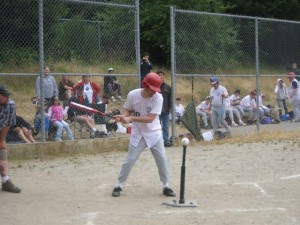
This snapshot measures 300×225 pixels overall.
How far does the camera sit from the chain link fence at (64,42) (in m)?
12.2

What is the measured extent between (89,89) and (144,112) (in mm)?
5765

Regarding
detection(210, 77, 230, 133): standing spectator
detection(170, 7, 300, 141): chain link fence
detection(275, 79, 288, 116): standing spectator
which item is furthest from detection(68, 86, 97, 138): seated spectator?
detection(275, 79, 288, 116): standing spectator

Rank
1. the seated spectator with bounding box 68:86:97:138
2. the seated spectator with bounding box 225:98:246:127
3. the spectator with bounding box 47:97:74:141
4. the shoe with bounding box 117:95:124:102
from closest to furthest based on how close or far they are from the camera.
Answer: the spectator with bounding box 47:97:74:141 → the seated spectator with bounding box 68:86:97:138 → the shoe with bounding box 117:95:124:102 → the seated spectator with bounding box 225:98:246:127

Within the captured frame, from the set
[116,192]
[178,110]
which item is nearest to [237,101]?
[178,110]

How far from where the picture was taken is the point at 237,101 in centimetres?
1925

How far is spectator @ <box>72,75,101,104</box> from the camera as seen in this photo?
1375cm

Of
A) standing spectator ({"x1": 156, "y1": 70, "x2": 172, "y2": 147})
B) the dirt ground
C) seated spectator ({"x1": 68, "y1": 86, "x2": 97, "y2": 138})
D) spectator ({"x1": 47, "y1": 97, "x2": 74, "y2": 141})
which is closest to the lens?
the dirt ground

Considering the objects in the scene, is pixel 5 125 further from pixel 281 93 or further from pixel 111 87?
pixel 281 93

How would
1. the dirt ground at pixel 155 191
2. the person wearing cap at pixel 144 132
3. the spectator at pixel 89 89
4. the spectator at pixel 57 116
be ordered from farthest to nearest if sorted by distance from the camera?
the spectator at pixel 89 89
the spectator at pixel 57 116
the person wearing cap at pixel 144 132
the dirt ground at pixel 155 191

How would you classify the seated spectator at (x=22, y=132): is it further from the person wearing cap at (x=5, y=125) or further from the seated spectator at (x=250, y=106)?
the seated spectator at (x=250, y=106)

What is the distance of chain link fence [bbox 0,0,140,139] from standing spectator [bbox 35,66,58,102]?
0.19 metres

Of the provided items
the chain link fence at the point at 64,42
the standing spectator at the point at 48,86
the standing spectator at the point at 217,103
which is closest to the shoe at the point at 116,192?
the chain link fence at the point at 64,42

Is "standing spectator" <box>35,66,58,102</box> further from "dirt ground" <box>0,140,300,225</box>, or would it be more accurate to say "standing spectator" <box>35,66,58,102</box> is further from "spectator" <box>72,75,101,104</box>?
"dirt ground" <box>0,140,300,225</box>

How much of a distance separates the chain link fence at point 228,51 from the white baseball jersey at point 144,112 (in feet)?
18.9
